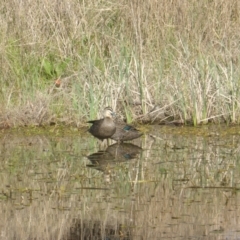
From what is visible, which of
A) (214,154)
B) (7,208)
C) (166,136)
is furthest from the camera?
(166,136)

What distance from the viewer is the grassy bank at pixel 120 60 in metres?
12.1

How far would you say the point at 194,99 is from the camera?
11891 millimetres

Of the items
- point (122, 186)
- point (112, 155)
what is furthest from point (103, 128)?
point (122, 186)

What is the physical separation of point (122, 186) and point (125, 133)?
2630 millimetres

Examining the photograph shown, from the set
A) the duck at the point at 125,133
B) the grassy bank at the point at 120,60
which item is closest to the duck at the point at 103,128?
the duck at the point at 125,133

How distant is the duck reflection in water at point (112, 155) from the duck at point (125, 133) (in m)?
0.09

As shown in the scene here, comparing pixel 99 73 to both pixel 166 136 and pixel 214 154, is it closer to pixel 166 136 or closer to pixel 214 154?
pixel 166 136

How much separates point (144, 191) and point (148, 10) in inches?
234

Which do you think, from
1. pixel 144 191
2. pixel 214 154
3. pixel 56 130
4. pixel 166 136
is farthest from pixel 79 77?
pixel 144 191

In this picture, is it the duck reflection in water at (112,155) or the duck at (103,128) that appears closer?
the duck reflection in water at (112,155)

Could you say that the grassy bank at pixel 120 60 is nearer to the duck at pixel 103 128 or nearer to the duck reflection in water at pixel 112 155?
the duck at pixel 103 128

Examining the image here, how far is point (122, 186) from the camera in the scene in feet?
27.7

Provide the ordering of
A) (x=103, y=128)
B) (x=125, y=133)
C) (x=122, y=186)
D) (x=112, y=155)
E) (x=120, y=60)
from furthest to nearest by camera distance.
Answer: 1. (x=120, y=60)
2. (x=125, y=133)
3. (x=103, y=128)
4. (x=112, y=155)
5. (x=122, y=186)

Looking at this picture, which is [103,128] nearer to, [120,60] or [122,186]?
[120,60]
